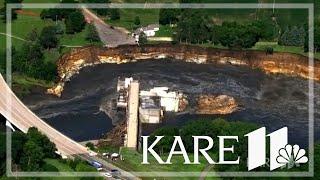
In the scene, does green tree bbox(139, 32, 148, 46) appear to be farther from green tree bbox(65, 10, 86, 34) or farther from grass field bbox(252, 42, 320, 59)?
grass field bbox(252, 42, 320, 59)

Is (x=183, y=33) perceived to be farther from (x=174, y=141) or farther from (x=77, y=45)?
(x=174, y=141)

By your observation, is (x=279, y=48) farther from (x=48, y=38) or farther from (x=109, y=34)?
(x=48, y=38)

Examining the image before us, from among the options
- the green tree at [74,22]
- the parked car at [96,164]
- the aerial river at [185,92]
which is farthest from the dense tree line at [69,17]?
the parked car at [96,164]

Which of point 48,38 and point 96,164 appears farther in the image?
point 48,38

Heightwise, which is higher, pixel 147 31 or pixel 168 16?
pixel 168 16

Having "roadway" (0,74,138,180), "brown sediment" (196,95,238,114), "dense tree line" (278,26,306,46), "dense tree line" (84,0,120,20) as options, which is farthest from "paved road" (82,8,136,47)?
"roadway" (0,74,138,180)

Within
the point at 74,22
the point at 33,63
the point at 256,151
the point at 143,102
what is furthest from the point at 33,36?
the point at 256,151

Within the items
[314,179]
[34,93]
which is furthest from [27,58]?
[314,179]
